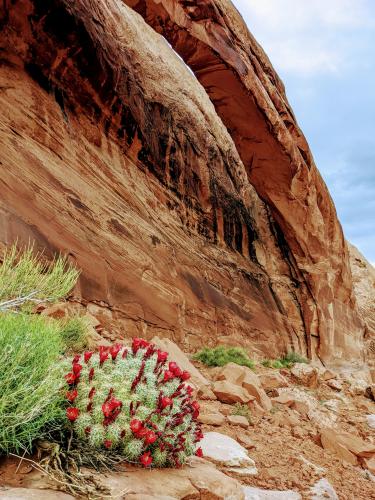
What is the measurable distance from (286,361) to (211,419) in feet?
35.0

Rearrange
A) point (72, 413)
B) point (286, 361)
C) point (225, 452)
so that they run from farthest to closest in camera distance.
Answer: point (286, 361) → point (225, 452) → point (72, 413)

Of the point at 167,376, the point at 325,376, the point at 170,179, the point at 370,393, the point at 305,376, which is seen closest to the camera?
the point at 167,376

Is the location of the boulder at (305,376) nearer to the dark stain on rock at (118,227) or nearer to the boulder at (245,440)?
the dark stain on rock at (118,227)

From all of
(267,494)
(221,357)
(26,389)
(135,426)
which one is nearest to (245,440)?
(267,494)

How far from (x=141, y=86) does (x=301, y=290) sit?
1087 cm

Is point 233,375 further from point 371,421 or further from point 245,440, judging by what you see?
point 371,421

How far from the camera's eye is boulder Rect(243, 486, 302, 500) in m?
3.76

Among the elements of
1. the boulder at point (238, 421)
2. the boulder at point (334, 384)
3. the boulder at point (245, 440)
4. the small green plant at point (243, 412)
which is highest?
the boulder at point (334, 384)

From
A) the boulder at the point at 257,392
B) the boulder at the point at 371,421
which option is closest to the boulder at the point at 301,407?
the boulder at the point at 257,392

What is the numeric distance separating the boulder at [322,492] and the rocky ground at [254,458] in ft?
0.04

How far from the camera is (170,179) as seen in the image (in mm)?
14203

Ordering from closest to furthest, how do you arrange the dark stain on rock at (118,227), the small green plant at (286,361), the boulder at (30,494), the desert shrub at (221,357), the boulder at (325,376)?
the boulder at (30,494)
the desert shrub at (221,357)
the dark stain on rock at (118,227)
the boulder at (325,376)
the small green plant at (286,361)

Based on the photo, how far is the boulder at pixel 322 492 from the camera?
4.23 m

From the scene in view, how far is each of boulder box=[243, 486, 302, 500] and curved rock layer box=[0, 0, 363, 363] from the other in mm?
6032
